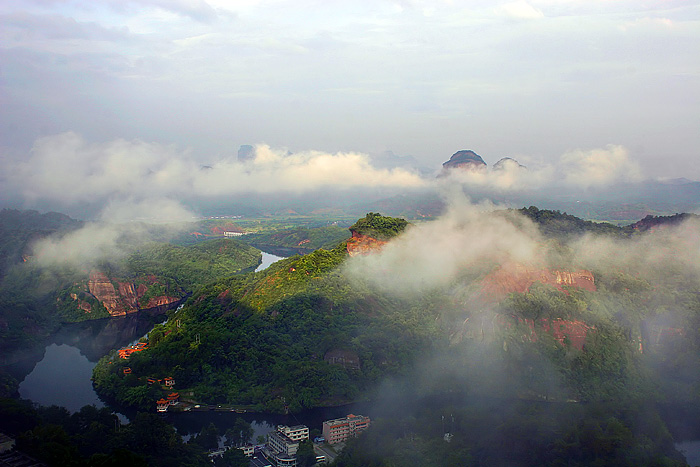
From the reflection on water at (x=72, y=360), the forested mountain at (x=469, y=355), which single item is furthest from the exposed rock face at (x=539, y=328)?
the reflection on water at (x=72, y=360)

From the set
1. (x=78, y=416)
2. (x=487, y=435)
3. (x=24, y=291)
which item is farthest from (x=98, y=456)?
(x=24, y=291)

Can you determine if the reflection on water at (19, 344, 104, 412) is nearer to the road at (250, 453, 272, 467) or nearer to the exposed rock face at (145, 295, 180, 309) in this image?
the road at (250, 453, 272, 467)

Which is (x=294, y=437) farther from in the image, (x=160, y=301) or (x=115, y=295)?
(x=160, y=301)

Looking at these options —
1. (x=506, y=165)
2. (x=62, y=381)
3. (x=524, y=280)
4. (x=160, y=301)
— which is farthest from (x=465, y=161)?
(x=62, y=381)

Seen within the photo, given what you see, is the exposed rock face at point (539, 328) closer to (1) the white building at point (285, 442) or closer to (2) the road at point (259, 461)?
(1) the white building at point (285, 442)

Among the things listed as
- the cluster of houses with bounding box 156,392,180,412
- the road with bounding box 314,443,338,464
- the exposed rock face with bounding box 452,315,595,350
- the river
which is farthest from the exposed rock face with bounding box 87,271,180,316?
the exposed rock face with bounding box 452,315,595,350
